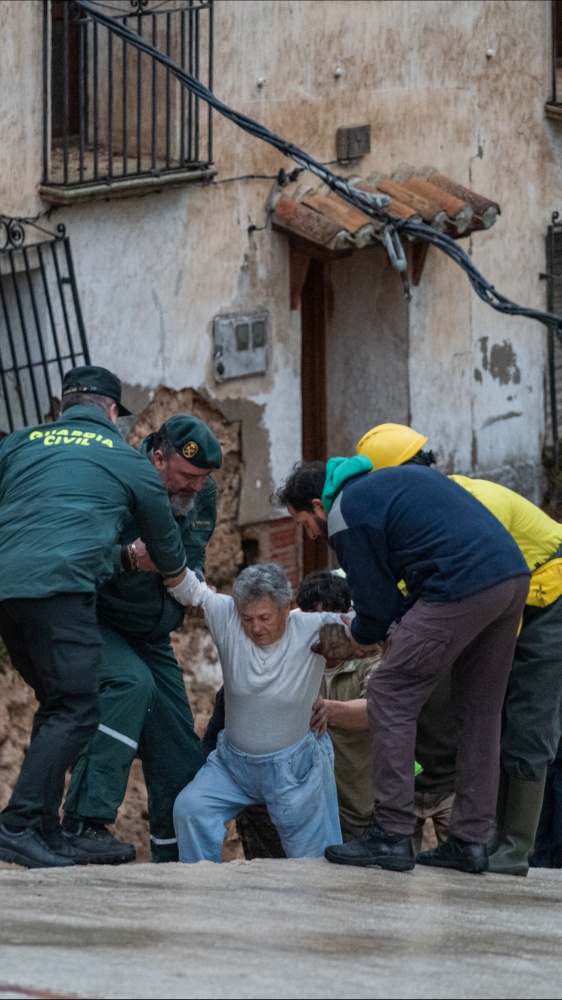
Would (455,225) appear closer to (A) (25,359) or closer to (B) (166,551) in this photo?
(A) (25,359)

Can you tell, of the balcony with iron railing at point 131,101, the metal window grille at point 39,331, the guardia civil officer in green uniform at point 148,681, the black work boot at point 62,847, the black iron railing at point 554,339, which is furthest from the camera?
the black iron railing at point 554,339

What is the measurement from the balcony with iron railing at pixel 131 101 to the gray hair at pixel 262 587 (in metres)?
3.52

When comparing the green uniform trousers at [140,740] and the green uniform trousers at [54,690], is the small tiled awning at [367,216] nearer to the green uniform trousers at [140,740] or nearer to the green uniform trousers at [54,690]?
the green uniform trousers at [140,740]

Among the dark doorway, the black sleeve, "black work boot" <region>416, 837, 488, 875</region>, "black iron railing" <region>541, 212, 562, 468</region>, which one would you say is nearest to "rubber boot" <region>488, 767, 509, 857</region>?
"black work boot" <region>416, 837, 488, 875</region>

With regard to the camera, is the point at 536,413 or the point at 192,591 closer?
A: the point at 192,591

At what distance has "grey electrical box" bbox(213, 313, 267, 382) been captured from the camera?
29.5 feet

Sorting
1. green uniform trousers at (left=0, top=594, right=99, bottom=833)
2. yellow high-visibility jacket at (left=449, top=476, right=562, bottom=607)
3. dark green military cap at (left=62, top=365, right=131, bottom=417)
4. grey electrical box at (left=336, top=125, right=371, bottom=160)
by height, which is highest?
grey electrical box at (left=336, top=125, right=371, bottom=160)

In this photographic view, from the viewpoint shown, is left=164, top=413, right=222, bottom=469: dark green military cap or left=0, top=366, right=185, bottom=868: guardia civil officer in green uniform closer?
left=0, top=366, right=185, bottom=868: guardia civil officer in green uniform

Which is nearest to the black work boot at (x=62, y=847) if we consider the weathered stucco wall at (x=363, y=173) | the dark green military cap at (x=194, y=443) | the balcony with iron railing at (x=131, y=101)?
the dark green military cap at (x=194, y=443)

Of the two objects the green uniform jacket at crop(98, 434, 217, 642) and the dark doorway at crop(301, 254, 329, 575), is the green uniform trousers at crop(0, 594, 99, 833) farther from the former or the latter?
the dark doorway at crop(301, 254, 329, 575)

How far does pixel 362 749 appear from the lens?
18.2 feet

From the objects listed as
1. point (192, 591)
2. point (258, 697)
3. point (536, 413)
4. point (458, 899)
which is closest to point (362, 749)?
point (258, 697)

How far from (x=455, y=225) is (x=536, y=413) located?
6.97 feet

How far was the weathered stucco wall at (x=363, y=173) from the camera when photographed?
840 cm
